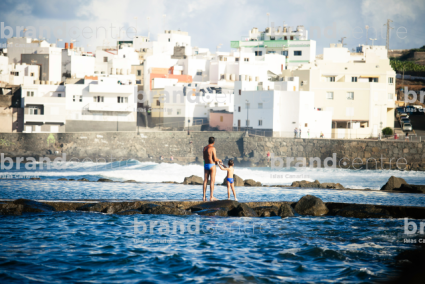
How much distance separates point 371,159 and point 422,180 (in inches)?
345

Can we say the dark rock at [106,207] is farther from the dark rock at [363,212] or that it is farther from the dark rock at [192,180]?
the dark rock at [192,180]

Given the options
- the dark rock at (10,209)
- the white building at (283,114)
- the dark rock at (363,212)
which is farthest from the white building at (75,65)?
the dark rock at (363,212)

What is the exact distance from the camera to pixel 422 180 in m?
42.5

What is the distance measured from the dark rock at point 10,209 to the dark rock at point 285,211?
27.3ft

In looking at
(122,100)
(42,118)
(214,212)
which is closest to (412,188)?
(214,212)

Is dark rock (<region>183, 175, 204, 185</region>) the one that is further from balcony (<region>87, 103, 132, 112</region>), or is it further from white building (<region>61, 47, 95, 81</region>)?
white building (<region>61, 47, 95, 81</region>)

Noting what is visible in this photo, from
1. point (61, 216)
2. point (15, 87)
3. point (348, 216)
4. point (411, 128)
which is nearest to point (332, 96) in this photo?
point (411, 128)

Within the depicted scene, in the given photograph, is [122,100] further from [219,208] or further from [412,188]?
[219,208]

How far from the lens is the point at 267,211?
1611 centimetres

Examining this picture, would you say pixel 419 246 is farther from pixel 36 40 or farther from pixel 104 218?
pixel 36 40

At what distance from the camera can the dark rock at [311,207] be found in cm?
1636

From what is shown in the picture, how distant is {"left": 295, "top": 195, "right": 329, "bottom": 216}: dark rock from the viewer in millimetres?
16359

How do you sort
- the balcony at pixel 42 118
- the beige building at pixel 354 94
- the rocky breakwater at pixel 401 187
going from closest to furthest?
the rocky breakwater at pixel 401 187
the beige building at pixel 354 94
the balcony at pixel 42 118

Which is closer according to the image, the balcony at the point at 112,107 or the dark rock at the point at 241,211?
the dark rock at the point at 241,211
